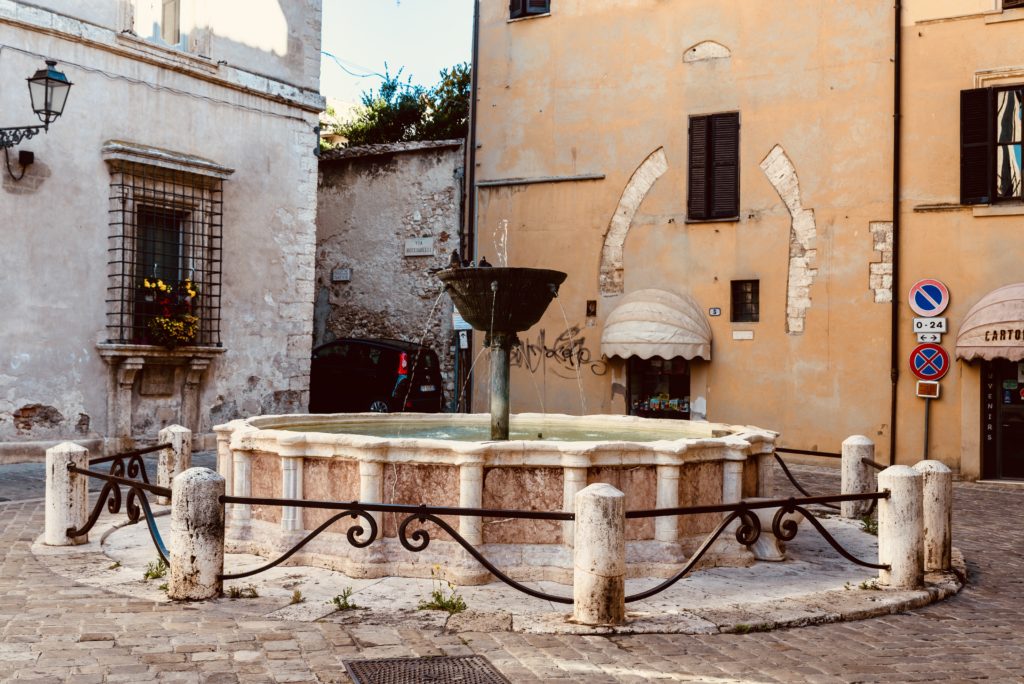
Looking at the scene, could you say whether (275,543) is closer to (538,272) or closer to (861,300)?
(538,272)

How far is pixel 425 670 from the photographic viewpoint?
13.9 feet

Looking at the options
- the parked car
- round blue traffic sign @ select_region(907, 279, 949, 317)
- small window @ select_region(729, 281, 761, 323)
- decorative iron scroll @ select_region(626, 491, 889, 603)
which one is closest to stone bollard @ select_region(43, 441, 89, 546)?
decorative iron scroll @ select_region(626, 491, 889, 603)

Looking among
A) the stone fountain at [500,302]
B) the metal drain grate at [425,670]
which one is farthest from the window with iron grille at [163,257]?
the metal drain grate at [425,670]

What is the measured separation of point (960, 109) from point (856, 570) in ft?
29.1

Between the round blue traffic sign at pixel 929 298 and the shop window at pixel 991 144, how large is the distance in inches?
46.9

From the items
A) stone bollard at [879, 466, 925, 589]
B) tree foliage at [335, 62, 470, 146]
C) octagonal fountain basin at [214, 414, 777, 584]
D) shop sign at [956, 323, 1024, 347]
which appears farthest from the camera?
tree foliage at [335, 62, 470, 146]

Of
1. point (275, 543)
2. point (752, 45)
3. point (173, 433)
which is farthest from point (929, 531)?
point (752, 45)

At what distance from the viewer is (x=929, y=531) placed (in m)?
6.30

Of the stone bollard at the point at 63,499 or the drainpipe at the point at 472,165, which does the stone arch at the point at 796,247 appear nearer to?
the drainpipe at the point at 472,165

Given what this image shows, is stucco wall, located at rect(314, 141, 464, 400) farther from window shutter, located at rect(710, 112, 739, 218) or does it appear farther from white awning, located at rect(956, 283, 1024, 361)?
white awning, located at rect(956, 283, 1024, 361)

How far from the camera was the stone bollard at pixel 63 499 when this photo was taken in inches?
267

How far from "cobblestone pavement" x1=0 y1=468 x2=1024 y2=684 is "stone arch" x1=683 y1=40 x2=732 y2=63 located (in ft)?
35.7

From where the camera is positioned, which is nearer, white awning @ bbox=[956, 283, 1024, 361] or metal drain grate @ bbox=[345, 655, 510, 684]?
metal drain grate @ bbox=[345, 655, 510, 684]

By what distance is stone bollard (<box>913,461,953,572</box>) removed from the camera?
625cm
